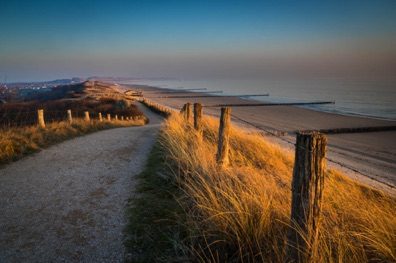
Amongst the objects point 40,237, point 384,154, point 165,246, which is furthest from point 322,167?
point 384,154

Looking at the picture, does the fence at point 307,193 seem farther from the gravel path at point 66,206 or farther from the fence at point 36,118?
the fence at point 36,118

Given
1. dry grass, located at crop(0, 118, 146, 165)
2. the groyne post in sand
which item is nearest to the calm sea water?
the groyne post in sand

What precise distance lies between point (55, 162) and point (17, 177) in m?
1.46

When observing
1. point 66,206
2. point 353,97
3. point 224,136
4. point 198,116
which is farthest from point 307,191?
point 353,97

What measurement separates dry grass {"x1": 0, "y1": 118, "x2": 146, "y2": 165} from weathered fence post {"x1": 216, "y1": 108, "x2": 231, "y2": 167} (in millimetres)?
6298

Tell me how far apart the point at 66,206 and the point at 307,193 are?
13.9 ft

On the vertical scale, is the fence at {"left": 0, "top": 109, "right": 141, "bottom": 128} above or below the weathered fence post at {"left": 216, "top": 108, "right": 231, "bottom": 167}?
below

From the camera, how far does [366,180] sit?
9.91 meters

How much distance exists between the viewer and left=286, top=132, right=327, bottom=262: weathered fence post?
2.40 metres

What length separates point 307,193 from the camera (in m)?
2.45

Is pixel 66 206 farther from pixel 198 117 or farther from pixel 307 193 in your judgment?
pixel 198 117

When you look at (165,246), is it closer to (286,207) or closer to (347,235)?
(286,207)

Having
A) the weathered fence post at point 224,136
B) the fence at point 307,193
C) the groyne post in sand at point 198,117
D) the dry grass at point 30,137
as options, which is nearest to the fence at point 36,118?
the dry grass at point 30,137

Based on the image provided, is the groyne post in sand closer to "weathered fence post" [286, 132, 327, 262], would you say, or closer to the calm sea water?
"weathered fence post" [286, 132, 327, 262]
